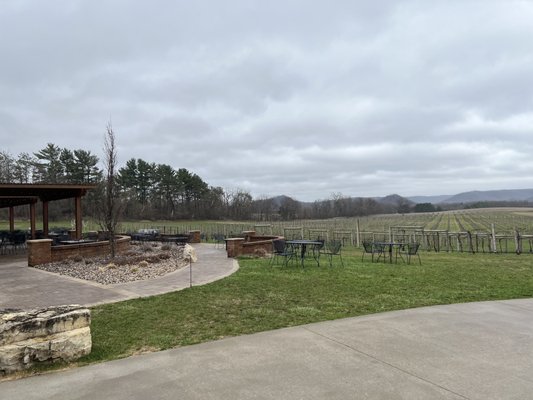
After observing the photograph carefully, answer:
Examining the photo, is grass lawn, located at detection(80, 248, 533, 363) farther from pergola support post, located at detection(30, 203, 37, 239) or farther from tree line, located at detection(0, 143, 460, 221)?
tree line, located at detection(0, 143, 460, 221)

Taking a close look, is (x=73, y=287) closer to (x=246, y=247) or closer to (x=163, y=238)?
(x=246, y=247)

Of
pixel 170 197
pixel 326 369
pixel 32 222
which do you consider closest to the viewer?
pixel 326 369

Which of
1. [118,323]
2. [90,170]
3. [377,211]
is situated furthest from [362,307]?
[377,211]

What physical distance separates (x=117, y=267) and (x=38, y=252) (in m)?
2.77

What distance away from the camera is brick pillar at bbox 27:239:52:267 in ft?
37.9

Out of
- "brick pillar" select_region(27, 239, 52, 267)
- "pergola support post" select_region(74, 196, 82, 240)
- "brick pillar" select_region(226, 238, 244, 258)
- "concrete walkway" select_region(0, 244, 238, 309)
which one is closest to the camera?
"concrete walkway" select_region(0, 244, 238, 309)

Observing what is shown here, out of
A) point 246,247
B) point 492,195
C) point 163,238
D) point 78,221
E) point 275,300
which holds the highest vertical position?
point 492,195

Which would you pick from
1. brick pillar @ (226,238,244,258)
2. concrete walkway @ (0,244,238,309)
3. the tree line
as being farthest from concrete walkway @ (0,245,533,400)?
the tree line

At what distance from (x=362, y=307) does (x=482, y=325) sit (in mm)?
1698

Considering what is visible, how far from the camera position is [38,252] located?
11.6m

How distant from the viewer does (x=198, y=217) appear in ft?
212

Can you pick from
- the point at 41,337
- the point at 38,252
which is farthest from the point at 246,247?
the point at 41,337

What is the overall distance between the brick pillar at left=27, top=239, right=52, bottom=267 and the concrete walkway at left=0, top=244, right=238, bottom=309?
30 centimetres

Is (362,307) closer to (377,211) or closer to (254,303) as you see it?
(254,303)
